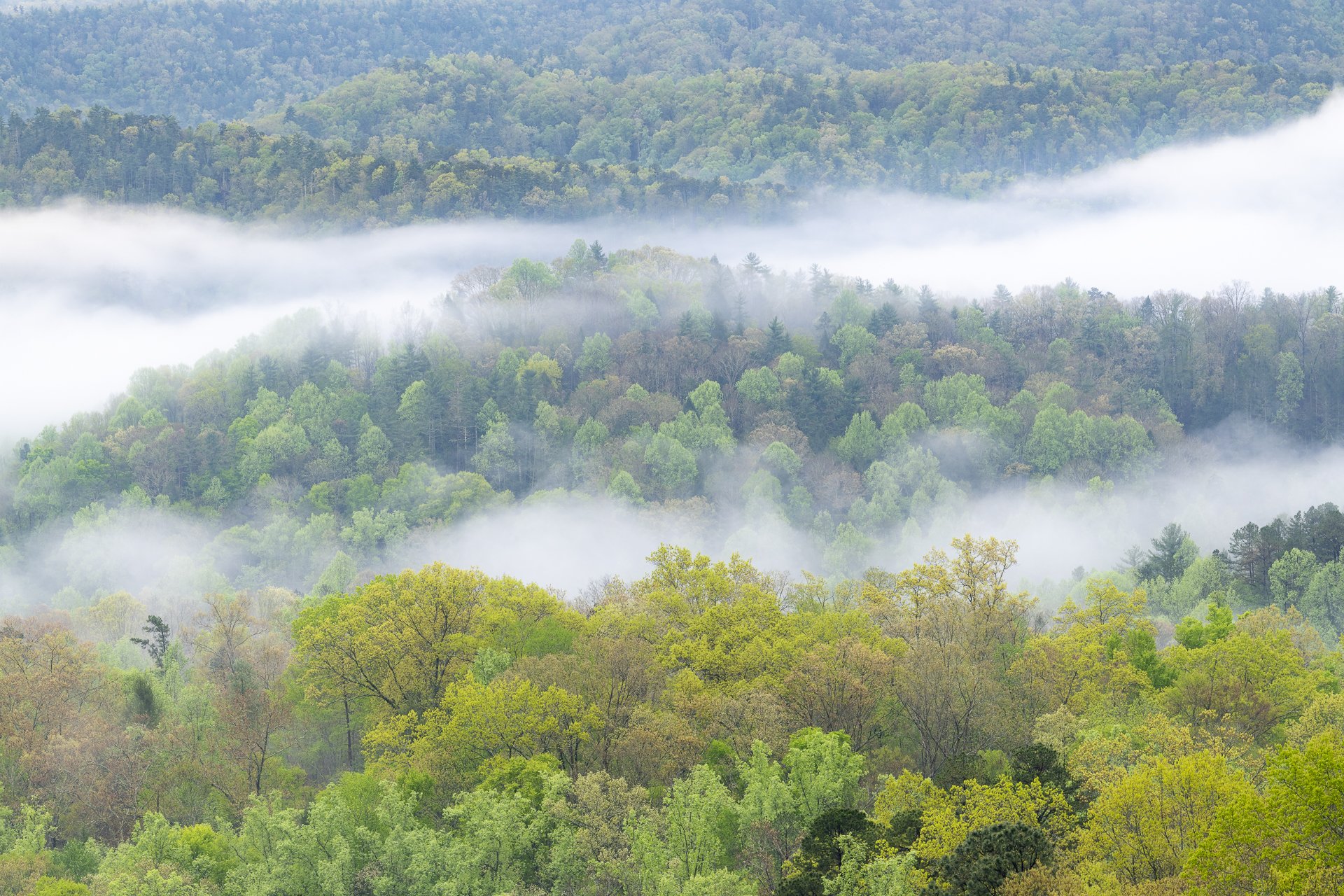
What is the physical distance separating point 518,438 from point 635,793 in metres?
141

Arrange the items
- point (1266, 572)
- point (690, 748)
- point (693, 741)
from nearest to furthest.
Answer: point (693, 741) → point (690, 748) → point (1266, 572)

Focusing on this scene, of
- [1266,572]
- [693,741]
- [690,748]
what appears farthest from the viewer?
[1266,572]

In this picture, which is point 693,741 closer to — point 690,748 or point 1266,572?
point 690,748

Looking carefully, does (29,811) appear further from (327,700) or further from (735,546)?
(735,546)

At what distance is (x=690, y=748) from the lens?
219 feet

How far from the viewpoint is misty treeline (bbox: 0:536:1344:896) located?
48250mm

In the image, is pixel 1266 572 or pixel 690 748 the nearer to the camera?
pixel 690 748

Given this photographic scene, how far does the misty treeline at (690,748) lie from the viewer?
48.2 m

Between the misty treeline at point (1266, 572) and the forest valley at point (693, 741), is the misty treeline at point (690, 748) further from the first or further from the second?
the misty treeline at point (1266, 572)

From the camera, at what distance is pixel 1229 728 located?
205 ft

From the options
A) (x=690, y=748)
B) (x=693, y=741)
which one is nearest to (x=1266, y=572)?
(x=690, y=748)

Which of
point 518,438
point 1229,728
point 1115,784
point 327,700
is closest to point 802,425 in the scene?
point 518,438

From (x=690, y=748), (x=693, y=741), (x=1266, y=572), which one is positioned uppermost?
(x=693, y=741)

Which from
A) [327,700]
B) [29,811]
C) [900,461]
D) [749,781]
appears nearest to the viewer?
[749,781]
